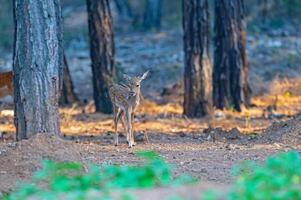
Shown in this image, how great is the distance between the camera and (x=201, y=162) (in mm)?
11438

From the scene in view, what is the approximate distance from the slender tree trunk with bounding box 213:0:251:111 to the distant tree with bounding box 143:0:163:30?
14574mm

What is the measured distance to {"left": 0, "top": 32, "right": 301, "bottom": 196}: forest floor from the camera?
1066 cm

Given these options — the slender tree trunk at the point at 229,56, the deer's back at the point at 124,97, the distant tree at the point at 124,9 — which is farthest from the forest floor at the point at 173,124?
the distant tree at the point at 124,9

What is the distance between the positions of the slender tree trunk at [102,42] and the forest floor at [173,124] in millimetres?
835

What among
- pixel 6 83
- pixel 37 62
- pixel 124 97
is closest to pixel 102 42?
pixel 6 83

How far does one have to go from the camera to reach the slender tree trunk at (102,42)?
19672mm

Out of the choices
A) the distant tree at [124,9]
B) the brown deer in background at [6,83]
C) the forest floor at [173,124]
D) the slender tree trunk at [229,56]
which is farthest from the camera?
the distant tree at [124,9]

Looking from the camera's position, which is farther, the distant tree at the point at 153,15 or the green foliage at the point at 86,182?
the distant tree at the point at 153,15

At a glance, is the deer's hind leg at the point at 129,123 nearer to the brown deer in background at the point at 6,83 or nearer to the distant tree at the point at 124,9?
the brown deer in background at the point at 6,83

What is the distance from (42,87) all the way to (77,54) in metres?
18.3

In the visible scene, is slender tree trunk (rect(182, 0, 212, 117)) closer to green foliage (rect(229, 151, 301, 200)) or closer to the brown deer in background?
the brown deer in background

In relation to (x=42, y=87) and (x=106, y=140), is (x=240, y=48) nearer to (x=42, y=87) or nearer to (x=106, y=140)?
(x=106, y=140)

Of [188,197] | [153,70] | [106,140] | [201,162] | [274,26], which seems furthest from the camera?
[274,26]

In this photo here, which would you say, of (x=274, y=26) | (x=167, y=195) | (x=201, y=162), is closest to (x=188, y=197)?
(x=167, y=195)
